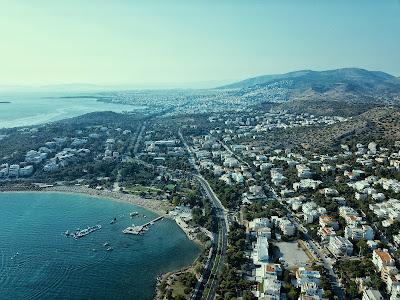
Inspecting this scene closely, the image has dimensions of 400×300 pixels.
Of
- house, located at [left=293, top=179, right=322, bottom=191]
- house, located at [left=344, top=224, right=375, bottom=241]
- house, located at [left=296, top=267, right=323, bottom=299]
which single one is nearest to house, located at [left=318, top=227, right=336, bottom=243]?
house, located at [left=344, top=224, right=375, bottom=241]

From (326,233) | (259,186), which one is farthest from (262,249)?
(259,186)

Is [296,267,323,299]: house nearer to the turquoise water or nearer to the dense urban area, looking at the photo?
the dense urban area

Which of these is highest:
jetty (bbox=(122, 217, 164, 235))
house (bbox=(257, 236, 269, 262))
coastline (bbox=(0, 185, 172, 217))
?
house (bbox=(257, 236, 269, 262))

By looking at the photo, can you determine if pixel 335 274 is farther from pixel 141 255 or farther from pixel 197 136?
pixel 197 136

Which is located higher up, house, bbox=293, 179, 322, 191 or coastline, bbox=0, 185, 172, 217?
house, bbox=293, 179, 322, 191

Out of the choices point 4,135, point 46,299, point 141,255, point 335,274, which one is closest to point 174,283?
point 141,255

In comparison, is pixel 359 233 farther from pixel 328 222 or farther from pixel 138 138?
pixel 138 138
